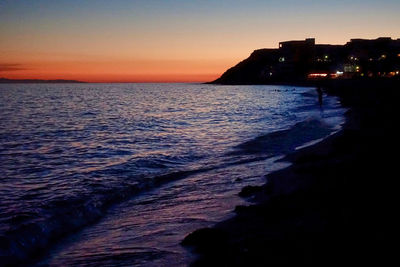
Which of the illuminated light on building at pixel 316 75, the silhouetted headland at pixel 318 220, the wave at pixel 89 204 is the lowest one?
the wave at pixel 89 204

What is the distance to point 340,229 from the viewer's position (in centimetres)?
537

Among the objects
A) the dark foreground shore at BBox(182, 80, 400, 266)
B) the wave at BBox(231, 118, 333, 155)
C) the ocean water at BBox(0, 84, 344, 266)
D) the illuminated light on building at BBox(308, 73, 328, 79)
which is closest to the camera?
the dark foreground shore at BBox(182, 80, 400, 266)

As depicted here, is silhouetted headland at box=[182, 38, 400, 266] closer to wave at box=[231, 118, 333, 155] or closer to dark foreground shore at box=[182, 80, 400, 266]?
dark foreground shore at box=[182, 80, 400, 266]

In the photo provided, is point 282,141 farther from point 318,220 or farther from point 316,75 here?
point 316,75

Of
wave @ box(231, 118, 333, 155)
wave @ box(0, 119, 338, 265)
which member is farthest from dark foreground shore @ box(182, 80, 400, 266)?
wave @ box(231, 118, 333, 155)

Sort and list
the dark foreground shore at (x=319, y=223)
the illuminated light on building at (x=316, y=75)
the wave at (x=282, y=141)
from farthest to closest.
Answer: the illuminated light on building at (x=316, y=75)
the wave at (x=282, y=141)
the dark foreground shore at (x=319, y=223)

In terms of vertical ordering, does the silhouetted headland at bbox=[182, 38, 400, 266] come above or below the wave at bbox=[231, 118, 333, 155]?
above

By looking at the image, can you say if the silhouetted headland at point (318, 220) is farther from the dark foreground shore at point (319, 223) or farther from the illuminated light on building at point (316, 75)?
the illuminated light on building at point (316, 75)

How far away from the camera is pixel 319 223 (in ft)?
19.2

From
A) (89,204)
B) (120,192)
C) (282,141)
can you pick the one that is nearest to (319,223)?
(89,204)

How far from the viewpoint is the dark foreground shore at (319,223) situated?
471 centimetres

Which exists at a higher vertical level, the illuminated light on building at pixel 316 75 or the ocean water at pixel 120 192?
the illuminated light on building at pixel 316 75

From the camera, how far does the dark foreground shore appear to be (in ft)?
15.5

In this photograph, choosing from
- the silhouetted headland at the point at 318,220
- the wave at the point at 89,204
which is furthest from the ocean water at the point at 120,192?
the silhouetted headland at the point at 318,220
